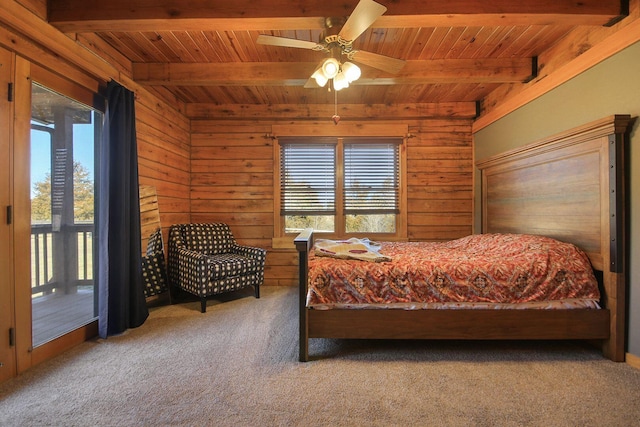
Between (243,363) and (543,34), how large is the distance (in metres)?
3.59

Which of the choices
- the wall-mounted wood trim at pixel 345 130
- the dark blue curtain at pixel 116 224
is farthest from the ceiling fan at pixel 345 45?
the wall-mounted wood trim at pixel 345 130

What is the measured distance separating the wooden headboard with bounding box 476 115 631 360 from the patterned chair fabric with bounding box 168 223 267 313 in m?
2.89

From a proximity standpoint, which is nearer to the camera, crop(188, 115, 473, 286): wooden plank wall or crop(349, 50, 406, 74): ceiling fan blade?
crop(349, 50, 406, 74): ceiling fan blade

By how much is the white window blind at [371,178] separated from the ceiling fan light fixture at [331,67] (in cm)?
210

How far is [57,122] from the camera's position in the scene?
84.0 inches

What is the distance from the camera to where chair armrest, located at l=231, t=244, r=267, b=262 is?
340 centimetres

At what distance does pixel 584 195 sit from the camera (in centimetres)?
215

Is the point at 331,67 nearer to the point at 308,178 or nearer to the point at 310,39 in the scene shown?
the point at 310,39

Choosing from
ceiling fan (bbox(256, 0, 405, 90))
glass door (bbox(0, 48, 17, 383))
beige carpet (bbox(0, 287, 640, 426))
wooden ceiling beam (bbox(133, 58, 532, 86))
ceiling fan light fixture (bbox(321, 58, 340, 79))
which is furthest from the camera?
wooden ceiling beam (bbox(133, 58, 532, 86))

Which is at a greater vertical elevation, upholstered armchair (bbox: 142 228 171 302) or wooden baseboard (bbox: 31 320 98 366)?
upholstered armchair (bbox: 142 228 171 302)

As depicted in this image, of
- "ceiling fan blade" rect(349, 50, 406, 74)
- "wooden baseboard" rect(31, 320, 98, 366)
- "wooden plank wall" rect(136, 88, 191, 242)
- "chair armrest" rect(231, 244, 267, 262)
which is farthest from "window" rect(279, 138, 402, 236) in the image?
"wooden baseboard" rect(31, 320, 98, 366)

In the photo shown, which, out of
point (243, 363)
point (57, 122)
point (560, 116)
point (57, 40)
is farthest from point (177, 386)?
point (560, 116)

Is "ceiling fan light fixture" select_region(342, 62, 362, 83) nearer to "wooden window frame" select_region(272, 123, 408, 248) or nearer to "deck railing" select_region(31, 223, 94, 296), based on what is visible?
"wooden window frame" select_region(272, 123, 408, 248)

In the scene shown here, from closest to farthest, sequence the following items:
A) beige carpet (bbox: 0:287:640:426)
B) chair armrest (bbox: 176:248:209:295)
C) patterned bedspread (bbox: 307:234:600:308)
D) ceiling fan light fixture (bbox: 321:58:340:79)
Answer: beige carpet (bbox: 0:287:640:426) < ceiling fan light fixture (bbox: 321:58:340:79) < patterned bedspread (bbox: 307:234:600:308) < chair armrest (bbox: 176:248:209:295)
